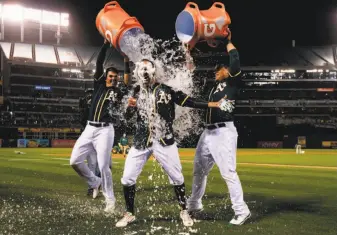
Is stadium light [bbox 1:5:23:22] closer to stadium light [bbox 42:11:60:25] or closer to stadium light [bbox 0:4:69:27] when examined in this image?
stadium light [bbox 0:4:69:27]

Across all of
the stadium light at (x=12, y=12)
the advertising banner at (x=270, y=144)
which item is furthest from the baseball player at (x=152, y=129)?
the stadium light at (x=12, y=12)

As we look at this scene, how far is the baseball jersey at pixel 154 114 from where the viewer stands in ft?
18.4

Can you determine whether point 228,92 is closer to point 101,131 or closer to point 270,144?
point 101,131

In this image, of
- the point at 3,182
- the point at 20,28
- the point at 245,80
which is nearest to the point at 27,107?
the point at 20,28

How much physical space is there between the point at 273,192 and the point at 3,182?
636cm

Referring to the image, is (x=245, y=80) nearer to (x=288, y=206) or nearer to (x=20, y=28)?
(x=20, y=28)

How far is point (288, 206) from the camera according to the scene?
24.1ft

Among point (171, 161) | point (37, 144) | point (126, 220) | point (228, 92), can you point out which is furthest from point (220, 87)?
point (37, 144)

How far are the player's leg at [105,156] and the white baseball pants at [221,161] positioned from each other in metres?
1.38

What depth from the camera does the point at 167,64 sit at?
21.0ft

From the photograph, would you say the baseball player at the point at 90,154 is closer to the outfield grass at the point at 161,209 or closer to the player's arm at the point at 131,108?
the outfield grass at the point at 161,209

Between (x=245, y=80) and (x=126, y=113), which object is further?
(x=245, y=80)

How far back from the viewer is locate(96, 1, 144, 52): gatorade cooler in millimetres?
5648

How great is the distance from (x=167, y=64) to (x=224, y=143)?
145 cm
